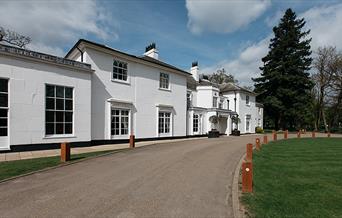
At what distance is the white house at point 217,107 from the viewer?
2677cm

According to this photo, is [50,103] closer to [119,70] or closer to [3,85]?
[3,85]

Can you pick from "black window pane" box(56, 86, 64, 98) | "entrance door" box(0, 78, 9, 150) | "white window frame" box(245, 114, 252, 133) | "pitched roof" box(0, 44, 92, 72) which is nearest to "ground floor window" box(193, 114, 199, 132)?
"white window frame" box(245, 114, 252, 133)

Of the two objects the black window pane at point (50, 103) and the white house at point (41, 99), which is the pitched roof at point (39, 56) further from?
the black window pane at point (50, 103)

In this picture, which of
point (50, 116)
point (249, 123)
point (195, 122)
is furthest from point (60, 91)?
point (249, 123)

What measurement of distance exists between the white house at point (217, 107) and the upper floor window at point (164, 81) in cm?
451

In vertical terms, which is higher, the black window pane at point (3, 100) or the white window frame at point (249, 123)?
the black window pane at point (3, 100)

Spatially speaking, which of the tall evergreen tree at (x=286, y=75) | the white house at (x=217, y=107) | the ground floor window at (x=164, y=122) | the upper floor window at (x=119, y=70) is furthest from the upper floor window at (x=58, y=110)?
the tall evergreen tree at (x=286, y=75)

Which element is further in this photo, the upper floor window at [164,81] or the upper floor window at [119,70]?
the upper floor window at [164,81]

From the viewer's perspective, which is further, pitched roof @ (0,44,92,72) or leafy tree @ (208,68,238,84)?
leafy tree @ (208,68,238,84)

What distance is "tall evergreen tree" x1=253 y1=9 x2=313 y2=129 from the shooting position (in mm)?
38875

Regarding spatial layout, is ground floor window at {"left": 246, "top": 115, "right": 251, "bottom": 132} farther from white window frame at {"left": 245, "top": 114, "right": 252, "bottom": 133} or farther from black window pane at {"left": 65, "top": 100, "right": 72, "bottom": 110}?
black window pane at {"left": 65, "top": 100, "right": 72, "bottom": 110}

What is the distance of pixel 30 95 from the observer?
41.5ft

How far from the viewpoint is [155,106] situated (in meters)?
20.6

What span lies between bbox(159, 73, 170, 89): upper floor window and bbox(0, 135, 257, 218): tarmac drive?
551 inches
